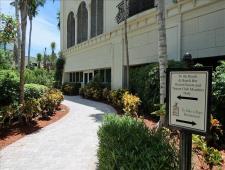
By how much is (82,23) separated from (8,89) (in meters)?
18.0

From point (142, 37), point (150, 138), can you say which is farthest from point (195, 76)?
point (142, 37)

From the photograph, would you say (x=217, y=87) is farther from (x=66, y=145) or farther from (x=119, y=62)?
(x=119, y=62)

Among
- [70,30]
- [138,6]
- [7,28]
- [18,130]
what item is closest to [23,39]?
[7,28]

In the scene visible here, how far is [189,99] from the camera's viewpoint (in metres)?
3.23

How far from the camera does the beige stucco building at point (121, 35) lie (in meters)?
13.4

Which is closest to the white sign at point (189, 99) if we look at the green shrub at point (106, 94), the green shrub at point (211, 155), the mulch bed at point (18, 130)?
the green shrub at point (211, 155)

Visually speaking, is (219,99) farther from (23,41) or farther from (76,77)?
(76,77)

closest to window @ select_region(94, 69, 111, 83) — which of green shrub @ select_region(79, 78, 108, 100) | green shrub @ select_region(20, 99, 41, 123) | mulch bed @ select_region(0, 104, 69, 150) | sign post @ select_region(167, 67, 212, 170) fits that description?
green shrub @ select_region(79, 78, 108, 100)

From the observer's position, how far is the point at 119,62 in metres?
22.4

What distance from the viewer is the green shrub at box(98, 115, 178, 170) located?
451cm

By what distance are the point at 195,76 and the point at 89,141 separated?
7.74 metres

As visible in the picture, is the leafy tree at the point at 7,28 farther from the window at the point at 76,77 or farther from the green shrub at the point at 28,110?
the window at the point at 76,77

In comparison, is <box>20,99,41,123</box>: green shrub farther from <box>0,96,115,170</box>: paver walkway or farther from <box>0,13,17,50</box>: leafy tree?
<box>0,13,17,50</box>: leafy tree

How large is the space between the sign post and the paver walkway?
468 centimetres
